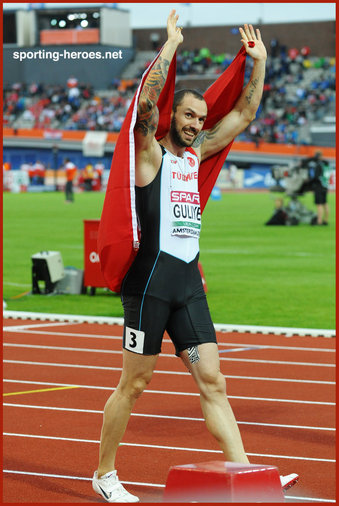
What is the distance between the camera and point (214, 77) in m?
67.9

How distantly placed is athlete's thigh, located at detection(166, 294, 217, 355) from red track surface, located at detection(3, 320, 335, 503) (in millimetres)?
869

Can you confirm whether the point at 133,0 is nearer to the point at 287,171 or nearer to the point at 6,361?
the point at 6,361

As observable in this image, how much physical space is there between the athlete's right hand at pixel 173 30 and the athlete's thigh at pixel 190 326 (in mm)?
1394

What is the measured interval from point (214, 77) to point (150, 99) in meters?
63.8

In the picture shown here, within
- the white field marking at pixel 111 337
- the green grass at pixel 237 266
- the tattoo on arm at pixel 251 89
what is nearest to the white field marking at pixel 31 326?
the white field marking at pixel 111 337

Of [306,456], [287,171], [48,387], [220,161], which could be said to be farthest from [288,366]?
[287,171]

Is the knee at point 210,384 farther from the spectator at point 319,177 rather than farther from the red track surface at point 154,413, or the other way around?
the spectator at point 319,177

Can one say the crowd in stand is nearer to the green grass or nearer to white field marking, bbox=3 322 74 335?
the green grass

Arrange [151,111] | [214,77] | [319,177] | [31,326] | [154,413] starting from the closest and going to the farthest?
[151,111], [154,413], [31,326], [319,177], [214,77]

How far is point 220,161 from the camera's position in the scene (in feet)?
19.8

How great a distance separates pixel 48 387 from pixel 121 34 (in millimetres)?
66286

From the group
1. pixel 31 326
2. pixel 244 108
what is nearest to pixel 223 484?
pixel 244 108

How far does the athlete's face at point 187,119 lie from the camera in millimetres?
5492

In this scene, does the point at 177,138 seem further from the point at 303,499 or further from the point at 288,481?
the point at 303,499
